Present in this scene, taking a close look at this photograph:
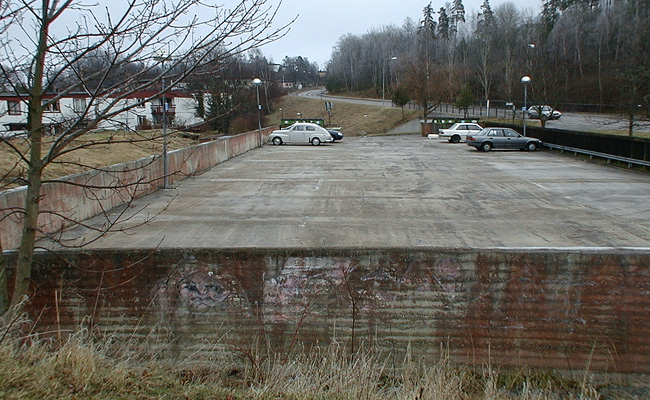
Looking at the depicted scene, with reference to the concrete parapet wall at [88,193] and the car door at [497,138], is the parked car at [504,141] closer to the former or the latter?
the car door at [497,138]

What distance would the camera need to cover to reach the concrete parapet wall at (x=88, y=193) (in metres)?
7.44

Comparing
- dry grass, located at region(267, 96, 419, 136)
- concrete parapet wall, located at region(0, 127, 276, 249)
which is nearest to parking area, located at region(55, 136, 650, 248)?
concrete parapet wall, located at region(0, 127, 276, 249)

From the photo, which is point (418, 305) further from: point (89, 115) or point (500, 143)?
point (500, 143)

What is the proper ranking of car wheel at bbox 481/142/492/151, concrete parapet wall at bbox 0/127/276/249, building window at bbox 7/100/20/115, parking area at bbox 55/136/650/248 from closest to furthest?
building window at bbox 7/100/20/115, concrete parapet wall at bbox 0/127/276/249, parking area at bbox 55/136/650/248, car wheel at bbox 481/142/492/151

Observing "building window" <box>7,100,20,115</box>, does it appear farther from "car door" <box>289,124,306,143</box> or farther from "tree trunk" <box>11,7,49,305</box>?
"car door" <box>289,124,306,143</box>

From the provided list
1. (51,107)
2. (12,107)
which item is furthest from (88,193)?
(12,107)

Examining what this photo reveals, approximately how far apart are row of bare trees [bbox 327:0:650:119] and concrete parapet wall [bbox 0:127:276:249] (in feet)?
69.1

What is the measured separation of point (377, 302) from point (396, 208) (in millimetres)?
5531

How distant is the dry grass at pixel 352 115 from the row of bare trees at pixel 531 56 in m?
4.49

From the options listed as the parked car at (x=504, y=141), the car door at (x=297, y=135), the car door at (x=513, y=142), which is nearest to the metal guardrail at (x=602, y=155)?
the parked car at (x=504, y=141)

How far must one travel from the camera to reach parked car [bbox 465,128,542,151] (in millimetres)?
31484

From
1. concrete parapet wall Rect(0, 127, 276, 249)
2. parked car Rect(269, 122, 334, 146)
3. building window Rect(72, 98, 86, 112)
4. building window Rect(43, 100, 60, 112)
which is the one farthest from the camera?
parked car Rect(269, 122, 334, 146)

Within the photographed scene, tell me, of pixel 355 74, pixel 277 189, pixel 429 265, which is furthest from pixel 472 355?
pixel 355 74

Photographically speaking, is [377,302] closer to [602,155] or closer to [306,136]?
[602,155]
